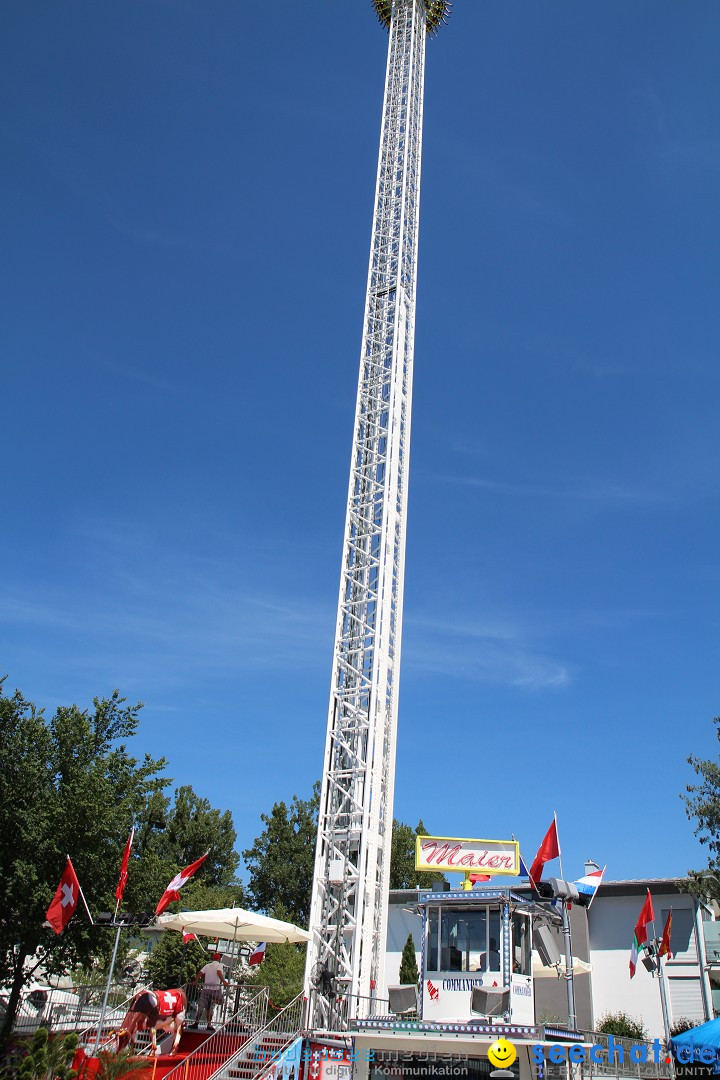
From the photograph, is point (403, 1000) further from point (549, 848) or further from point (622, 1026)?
point (622, 1026)

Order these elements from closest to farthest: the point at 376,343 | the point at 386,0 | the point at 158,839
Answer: the point at 376,343
the point at 386,0
the point at 158,839

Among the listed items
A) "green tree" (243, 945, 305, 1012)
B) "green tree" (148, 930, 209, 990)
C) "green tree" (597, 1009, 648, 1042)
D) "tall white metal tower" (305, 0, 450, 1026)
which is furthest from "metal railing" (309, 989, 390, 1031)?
"green tree" (148, 930, 209, 990)

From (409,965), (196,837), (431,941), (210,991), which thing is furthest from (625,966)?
(196,837)

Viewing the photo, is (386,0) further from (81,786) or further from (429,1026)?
(429,1026)

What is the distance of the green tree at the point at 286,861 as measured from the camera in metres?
54.3

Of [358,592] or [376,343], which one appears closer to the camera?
[358,592]

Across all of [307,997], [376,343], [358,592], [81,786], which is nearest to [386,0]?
[376,343]

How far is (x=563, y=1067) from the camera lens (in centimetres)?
1628

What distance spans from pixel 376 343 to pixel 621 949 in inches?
949

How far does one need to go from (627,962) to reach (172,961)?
19811 mm

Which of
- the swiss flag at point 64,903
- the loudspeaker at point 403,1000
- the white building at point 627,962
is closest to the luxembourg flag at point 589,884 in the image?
the loudspeaker at point 403,1000

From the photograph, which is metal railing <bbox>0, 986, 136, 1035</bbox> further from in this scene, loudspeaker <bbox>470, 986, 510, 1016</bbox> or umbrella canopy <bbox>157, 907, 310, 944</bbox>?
loudspeaker <bbox>470, 986, 510, 1016</bbox>

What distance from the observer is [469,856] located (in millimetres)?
23438

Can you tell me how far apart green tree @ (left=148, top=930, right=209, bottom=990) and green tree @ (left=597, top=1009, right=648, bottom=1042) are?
17029mm
